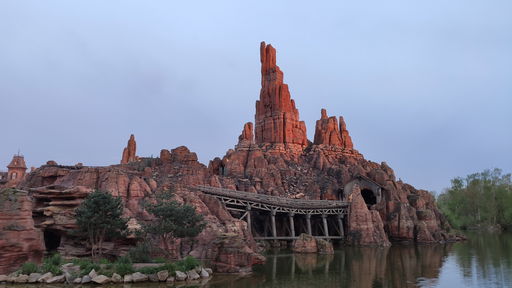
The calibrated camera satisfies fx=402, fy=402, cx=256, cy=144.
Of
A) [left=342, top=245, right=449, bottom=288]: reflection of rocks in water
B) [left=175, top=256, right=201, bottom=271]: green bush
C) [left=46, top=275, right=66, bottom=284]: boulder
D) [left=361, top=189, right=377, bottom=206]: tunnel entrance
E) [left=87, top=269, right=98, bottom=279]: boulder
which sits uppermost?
[left=361, top=189, right=377, bottom=206]: tunnel entrance

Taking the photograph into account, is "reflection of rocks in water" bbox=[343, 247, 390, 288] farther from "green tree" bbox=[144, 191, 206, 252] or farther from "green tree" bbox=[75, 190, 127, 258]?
"green tree" bbox=[75, 190, 127, 258]

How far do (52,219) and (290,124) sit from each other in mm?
59153

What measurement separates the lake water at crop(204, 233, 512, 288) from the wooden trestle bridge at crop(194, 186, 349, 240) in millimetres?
8474

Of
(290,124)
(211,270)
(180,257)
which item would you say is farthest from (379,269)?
(290,124)

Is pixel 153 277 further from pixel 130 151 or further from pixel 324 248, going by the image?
pixel 130 151

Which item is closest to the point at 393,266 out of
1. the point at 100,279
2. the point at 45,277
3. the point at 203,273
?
the point at 203,273

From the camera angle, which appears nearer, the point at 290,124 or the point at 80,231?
the point at 80,231

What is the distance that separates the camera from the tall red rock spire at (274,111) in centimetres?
8388

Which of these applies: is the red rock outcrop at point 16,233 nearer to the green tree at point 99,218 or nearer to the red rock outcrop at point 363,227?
the green tree at point 99,218

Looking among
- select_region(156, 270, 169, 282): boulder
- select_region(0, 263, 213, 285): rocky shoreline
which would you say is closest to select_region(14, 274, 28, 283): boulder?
select_region(0, 263, 213, 285): rocky shoreline

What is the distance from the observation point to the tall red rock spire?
8388 cm

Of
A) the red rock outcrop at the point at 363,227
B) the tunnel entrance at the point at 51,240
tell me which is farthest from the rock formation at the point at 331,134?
the tunnel entrance at the point at 51,240

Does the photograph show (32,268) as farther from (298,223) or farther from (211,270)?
(298,223)

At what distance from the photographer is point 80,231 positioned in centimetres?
2925
